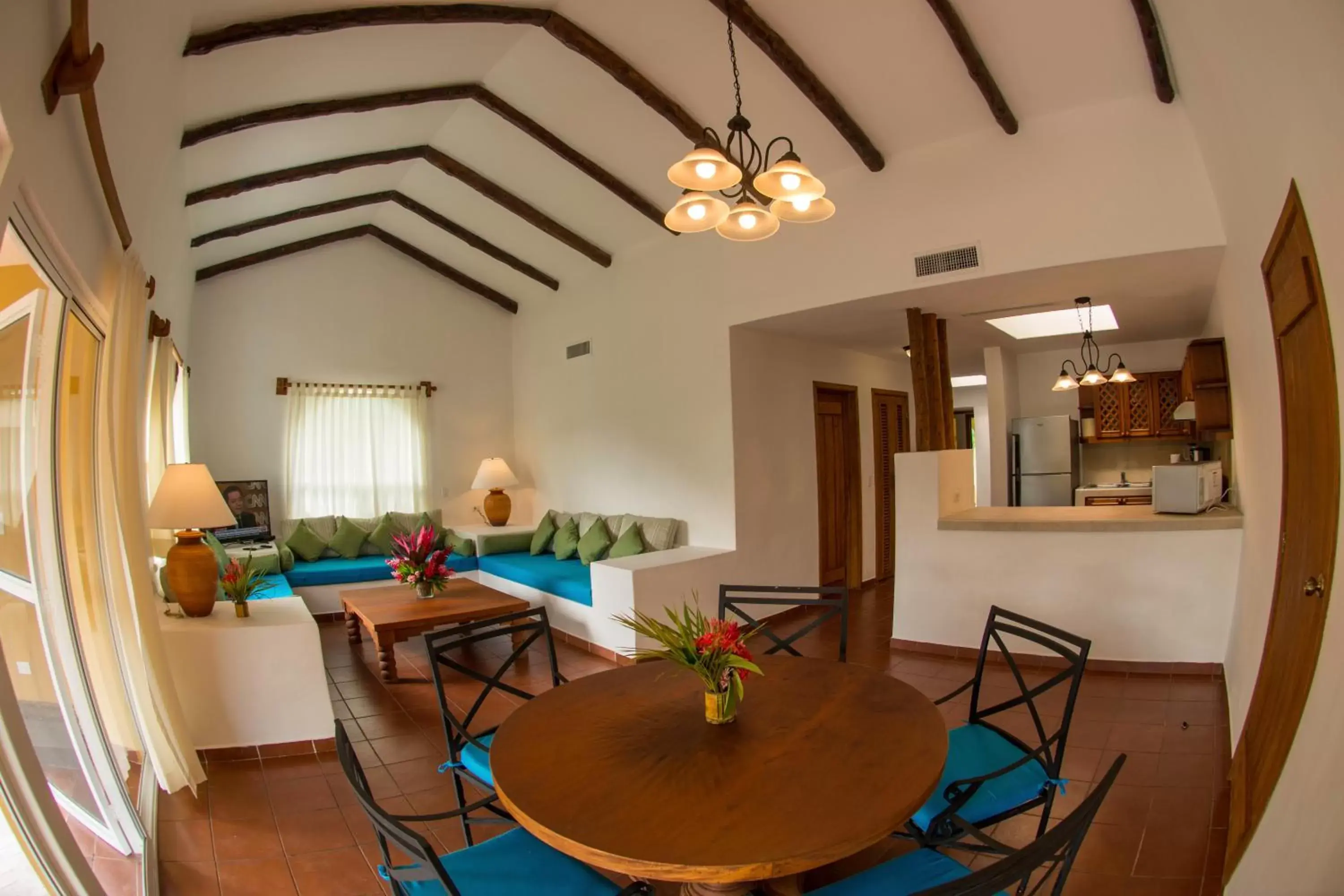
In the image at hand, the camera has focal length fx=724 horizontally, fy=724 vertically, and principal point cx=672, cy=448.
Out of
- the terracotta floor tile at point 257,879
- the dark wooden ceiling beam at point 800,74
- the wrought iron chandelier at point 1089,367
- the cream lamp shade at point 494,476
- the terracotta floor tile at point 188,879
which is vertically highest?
the dark wooden ceiling beam at point 800,74

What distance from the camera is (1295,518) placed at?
228 cm

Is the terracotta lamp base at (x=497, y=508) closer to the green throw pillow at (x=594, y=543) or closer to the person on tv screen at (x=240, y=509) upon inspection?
the green throw pillow at (x=594, y=543)

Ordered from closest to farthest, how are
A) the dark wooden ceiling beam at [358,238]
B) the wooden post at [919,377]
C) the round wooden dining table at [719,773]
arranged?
the round wooden dining table at [719,773], the wooden post at [919,377], the dark wooden ceiling beam at [358,238]

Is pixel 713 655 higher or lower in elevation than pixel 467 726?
higher

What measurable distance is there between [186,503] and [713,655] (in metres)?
2.76

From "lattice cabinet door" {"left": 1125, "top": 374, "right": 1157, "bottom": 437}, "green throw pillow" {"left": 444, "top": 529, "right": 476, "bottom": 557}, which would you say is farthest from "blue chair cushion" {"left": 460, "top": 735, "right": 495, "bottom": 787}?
"lattice cabinet door" {"left": 1125, "top": 374, "right": 1157, "bottom": 437}

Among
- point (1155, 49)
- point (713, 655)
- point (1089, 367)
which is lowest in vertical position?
point (713, 655)

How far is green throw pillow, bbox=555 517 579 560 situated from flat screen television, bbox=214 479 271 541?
2.68 meters

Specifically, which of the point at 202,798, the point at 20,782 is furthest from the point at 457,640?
the point at 202,798

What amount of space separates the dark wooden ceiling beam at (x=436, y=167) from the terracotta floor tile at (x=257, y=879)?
14.1 ft

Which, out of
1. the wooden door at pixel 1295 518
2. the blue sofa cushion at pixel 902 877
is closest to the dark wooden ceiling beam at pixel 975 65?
the wooden door at pixel 1295 518

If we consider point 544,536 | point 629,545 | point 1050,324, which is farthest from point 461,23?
point 1050,324

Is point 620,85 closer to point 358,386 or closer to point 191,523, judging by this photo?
point 191,523

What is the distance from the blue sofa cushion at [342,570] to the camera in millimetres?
6043
